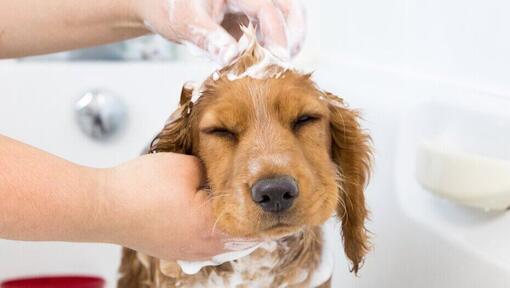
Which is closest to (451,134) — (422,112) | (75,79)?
(422,112)

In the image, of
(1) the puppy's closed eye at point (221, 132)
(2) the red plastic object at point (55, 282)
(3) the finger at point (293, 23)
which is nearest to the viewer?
(1) the puppy's closed eye at point (221, 132)

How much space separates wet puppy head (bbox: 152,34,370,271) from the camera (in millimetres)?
811

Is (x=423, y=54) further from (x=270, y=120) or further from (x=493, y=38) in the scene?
(x=270, y=120)

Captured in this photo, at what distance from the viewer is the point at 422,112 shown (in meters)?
1.14

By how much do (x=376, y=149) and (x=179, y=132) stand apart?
0.32 metres

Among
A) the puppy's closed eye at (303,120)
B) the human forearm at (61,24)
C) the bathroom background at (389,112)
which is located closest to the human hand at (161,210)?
the puppy's closed eye at (303,120)

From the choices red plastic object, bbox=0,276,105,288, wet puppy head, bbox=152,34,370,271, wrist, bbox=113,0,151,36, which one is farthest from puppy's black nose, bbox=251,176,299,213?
red plastic object, bbox=0,276,105,288

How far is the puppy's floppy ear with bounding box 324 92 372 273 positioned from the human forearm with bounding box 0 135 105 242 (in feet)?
1.02

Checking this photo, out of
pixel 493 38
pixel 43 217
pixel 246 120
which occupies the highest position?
pixel 493 38

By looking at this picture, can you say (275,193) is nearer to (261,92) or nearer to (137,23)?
(261,92)

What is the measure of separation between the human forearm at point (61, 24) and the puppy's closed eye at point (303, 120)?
390mm

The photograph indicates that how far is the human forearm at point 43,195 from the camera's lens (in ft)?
2.61

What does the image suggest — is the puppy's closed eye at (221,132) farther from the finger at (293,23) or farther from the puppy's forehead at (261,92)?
the finger at (293,23)

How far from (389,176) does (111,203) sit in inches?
19.1
